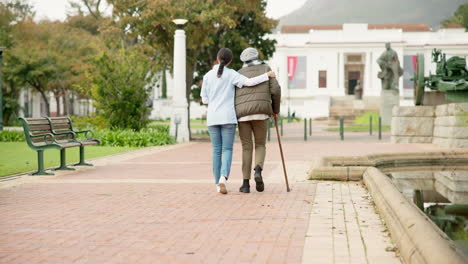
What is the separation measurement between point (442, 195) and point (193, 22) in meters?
15.5

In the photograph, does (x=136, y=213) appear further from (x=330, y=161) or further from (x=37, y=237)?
(x=330, y=161)

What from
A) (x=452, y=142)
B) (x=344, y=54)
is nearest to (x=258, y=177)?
(x=452, y=142)

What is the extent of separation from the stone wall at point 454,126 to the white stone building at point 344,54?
49414mm

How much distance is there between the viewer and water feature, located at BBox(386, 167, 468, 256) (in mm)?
5438

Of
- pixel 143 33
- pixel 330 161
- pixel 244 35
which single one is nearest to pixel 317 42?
pixel 244 35

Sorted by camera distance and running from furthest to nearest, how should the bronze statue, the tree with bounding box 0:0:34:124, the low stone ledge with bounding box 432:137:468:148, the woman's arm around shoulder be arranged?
the tree with bounding box 0:0:34:124
the bronze statue
the low stone ledge with bounding box 432:137:468:148
the woman's arm around shoulder

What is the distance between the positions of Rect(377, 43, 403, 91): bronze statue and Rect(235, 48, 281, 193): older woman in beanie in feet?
84.1

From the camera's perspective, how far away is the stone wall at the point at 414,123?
57.3 ft

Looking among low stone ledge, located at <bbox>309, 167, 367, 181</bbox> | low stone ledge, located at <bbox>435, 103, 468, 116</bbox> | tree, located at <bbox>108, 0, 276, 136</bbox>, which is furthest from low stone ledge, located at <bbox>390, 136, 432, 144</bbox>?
low stone ledge, located at <bbox>309, 167, 367, 181</bbox>

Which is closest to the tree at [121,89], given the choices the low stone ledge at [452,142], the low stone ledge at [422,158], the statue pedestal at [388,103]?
the low stone ledge at [452,142]

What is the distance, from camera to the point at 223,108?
7.49 m

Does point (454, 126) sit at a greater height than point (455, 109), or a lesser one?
lesser

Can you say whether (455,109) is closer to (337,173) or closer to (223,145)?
(337,173)

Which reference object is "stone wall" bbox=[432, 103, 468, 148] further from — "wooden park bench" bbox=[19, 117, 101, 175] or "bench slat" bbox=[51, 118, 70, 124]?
"bench slat" bbox=[51, 118, 70, 124]
